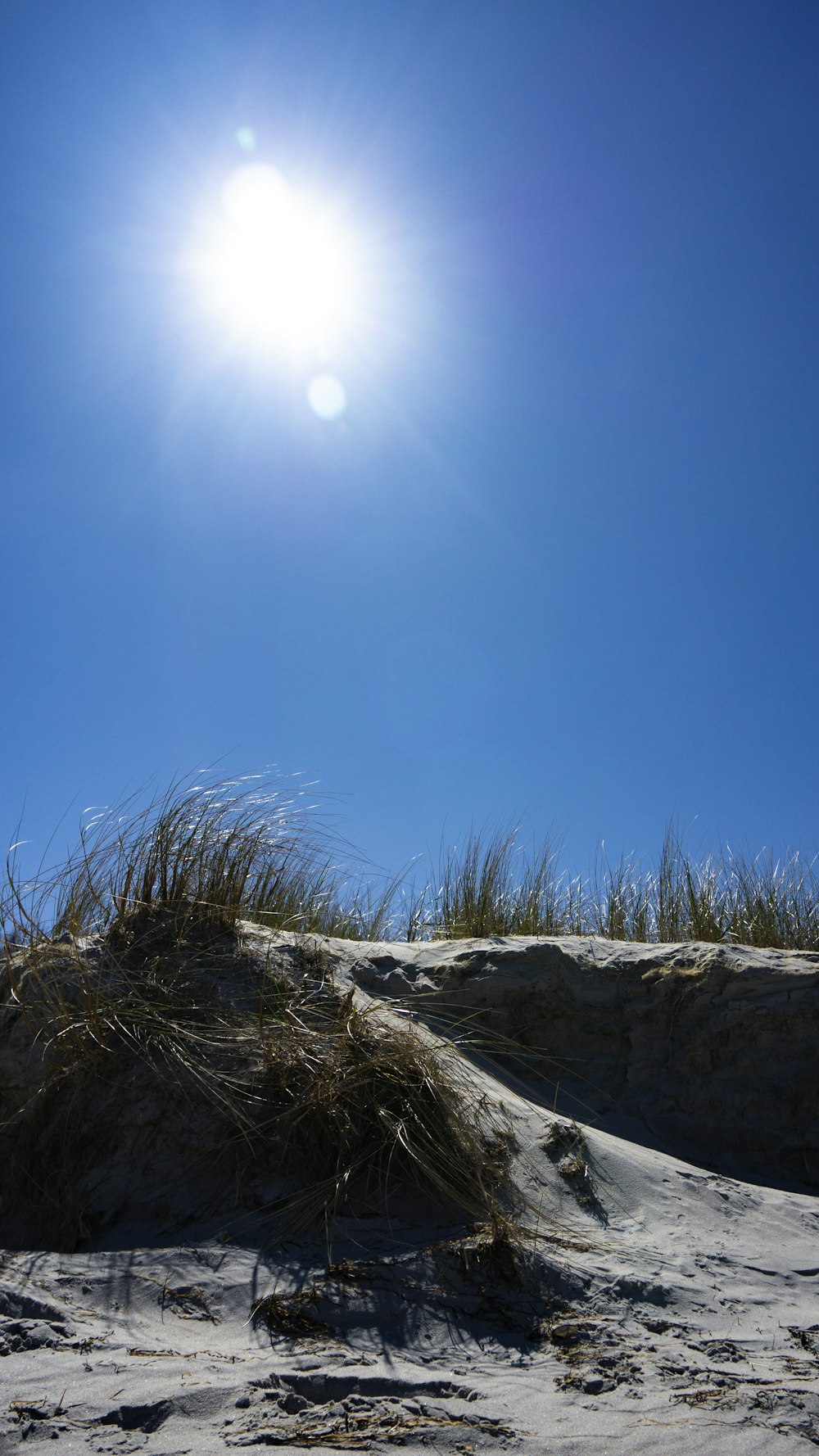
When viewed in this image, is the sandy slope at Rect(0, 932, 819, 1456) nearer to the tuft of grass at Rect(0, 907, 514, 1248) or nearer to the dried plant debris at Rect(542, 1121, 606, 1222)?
the dried plant debris at Rect(542, 1121, 606, 1222)

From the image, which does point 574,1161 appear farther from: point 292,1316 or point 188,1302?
point 188,1302

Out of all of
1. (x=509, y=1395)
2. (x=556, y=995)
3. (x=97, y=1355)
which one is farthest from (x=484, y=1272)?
(x=556, y=995)

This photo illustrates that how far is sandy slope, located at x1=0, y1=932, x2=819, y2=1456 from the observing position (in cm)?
188

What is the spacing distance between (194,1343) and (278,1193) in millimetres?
718

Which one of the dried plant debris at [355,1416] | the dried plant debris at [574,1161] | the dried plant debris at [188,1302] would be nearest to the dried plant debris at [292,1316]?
the dried plant debris at [188,1302]

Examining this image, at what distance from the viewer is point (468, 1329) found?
95.8 inches

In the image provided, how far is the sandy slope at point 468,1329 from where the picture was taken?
188cm

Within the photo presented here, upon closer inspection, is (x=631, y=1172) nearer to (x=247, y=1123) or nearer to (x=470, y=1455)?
(x=247, y=1123)

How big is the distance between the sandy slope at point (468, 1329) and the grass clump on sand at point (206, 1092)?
16cm

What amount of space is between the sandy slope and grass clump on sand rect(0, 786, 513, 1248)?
0.16 meters

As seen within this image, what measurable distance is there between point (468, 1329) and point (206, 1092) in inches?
51.4

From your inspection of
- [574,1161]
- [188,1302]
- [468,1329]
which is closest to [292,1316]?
[188,1302]

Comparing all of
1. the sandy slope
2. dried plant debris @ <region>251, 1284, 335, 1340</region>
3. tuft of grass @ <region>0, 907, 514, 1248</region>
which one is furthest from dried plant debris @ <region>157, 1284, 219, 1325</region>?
tuft of grass @ <region>0, 907, 514, 1248</region>

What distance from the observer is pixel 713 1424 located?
191 cm
